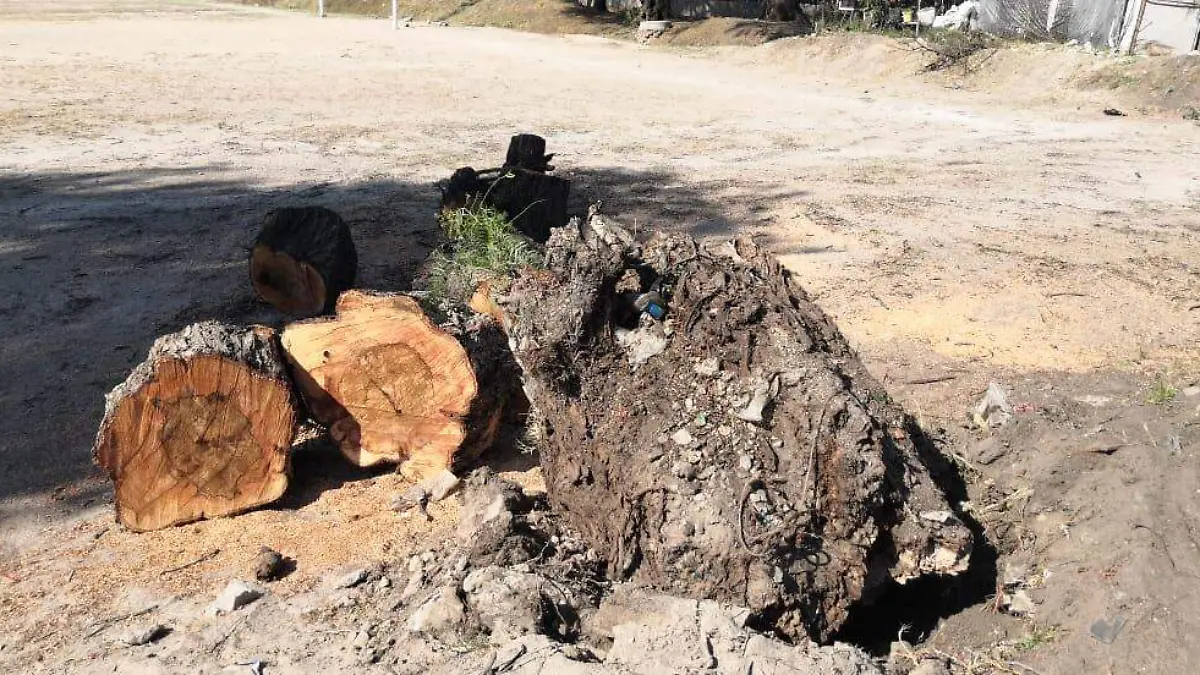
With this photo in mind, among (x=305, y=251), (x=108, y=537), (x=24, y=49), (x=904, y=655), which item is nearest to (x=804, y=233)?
(x=305, y=251)

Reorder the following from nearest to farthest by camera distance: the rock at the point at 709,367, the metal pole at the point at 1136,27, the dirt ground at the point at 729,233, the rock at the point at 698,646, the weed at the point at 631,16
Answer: the rock at the point at 698,646 → the dirt ground at the point at 729,233 → the rock at the point at 709,367 → the metal pole at the point at 1136,27 → the weed at the point at 631,16

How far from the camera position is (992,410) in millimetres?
4512

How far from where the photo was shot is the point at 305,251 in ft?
18.3

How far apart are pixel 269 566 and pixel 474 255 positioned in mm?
2341

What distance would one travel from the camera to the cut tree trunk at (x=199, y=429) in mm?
3668

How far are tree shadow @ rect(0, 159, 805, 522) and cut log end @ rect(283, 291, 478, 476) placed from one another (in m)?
0.28

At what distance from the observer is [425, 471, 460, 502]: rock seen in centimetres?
406

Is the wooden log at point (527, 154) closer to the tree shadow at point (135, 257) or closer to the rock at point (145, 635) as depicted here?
the tree shadow at point (135, 257)

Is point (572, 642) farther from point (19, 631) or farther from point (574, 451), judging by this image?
point (19, 631)

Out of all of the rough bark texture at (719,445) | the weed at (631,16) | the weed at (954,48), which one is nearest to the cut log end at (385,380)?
the rough bark texture at (719,445)

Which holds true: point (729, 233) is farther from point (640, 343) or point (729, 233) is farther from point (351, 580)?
point (351, 580)

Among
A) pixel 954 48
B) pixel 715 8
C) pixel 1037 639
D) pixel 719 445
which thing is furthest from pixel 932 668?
pixel 715 8

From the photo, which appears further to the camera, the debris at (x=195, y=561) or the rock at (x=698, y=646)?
the debris at (x=195, y=561)

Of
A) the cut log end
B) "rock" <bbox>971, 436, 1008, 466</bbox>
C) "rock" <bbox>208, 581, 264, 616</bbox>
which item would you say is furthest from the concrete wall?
"rock" <bbox>208, 581, 264, 616</bbox>
